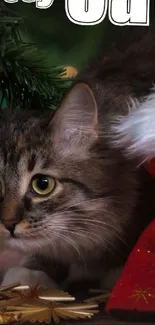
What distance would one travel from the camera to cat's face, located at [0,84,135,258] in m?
0.68

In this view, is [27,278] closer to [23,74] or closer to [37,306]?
[37,306]

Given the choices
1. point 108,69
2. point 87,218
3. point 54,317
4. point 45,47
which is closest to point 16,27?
point 45,47

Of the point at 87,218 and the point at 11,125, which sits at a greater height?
the point at 11,125

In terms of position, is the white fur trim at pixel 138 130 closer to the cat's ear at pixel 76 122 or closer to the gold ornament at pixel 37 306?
the cat's ear at pixel 76 122

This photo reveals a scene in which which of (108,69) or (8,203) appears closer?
(8,203)

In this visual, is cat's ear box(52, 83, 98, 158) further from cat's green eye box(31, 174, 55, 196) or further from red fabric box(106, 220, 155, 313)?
red fabric box(106, 220, 155, 313)

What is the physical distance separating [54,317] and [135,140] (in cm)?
25

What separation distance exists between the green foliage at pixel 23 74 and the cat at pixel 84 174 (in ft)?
0.07

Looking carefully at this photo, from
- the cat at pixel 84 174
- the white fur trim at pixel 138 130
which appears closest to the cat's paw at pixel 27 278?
the cat at pixel 84 174

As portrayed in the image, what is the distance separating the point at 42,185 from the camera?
684mm

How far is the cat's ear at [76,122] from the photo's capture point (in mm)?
688

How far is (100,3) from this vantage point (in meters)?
0.73

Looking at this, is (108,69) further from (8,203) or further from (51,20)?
(8,203)

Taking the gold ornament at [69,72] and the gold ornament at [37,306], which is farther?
the gold ornament at [69,72]
